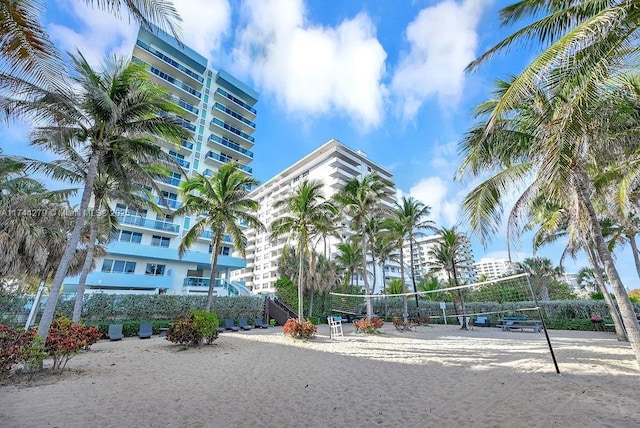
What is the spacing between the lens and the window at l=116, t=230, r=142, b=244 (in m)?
29.4

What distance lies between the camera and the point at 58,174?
11.1 meters

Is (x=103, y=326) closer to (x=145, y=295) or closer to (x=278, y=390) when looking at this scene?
(x=145, y=295)

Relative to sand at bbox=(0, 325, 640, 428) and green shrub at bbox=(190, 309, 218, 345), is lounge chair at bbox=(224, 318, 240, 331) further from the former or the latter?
sand at bbox=(0, 325, 640, 428)

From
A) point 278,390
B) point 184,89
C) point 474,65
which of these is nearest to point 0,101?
point 278,390

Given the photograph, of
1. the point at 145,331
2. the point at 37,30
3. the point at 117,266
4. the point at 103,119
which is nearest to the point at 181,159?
the point at 117,266

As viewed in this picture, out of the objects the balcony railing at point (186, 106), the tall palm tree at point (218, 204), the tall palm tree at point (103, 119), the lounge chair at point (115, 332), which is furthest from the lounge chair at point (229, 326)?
the balcony railing at point (186, 106)

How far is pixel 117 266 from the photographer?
28047 millimetres

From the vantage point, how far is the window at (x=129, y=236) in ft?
96.6

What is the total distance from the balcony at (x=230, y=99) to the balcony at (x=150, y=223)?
72.4 feet

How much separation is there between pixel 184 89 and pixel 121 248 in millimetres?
23665

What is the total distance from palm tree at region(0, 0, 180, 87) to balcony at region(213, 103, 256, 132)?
131ft

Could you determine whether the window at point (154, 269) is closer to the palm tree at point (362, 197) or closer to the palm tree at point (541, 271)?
the palm tree at point (362, 197)

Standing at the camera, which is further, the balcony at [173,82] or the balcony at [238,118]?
the balcony at [238,118]

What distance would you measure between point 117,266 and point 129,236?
361cm
